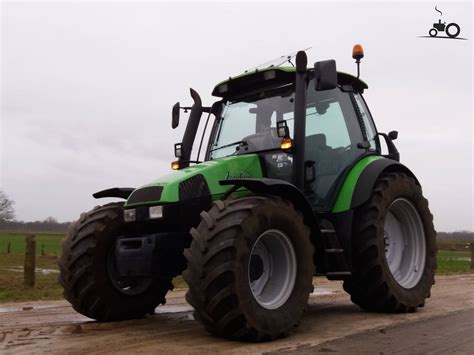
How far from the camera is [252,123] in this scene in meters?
6.23

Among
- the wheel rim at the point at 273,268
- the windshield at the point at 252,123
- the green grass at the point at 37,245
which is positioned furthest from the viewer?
the green grass at the point at 37,245

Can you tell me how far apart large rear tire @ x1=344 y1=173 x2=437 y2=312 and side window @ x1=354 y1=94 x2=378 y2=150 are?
1.91ft

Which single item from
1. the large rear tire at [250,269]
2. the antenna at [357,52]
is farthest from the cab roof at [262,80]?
the large rear tire at [250,269]

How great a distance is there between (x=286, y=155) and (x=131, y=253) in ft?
6.33

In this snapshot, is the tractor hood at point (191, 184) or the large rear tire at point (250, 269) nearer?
the large rear tire at point (250, 269)

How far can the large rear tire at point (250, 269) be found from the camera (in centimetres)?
420

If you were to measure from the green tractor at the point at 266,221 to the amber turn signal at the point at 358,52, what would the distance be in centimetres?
2

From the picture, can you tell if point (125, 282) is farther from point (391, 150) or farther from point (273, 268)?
point (391, 150)

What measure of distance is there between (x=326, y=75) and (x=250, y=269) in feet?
6.78

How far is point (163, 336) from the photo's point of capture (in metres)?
4.71

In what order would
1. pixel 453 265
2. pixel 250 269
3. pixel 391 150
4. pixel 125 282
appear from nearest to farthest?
1. pixel 250 269
2. pixel 125 282
3. pixel 391 150
4. pixel 453 265

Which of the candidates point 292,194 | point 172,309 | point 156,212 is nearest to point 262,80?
→ point 292,194

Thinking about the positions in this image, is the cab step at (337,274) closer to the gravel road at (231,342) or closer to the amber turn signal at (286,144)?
the gravel road at (231,342)

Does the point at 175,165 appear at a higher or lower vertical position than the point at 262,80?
lower
